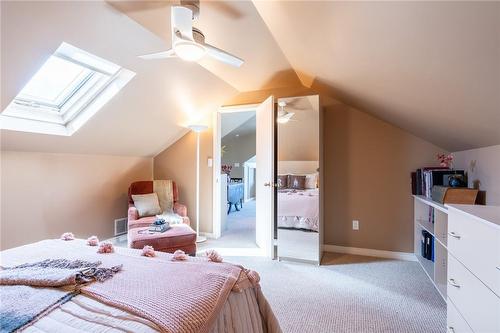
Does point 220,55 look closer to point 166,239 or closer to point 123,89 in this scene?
point 123,89

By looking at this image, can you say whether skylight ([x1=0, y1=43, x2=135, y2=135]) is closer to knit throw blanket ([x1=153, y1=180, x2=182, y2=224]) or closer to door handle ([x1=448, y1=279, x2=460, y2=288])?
knit throw blanket ([x1=153, y1=180, x2=182, y2=224])

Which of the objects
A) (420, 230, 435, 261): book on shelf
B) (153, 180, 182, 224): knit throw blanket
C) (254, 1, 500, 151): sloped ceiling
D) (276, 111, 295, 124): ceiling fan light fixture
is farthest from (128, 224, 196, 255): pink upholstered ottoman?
(420, 230, 435, 261): book on shelf

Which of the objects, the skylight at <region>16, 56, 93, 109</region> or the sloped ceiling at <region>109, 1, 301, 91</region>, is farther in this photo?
the skylight at <region>16, 56, 93, 109</region>

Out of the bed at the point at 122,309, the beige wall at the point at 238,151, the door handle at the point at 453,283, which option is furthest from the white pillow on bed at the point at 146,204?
the beige wall at the point at 238,151

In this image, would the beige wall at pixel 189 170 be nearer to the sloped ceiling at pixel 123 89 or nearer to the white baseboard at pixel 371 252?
the sloped ceiling at pixel 123 89

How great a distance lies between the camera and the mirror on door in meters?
3.06

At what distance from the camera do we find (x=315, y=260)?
301cm

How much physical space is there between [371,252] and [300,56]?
2567mm

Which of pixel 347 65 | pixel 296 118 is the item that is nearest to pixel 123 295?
pixel 347 65

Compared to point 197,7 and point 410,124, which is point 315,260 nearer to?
point 410,124

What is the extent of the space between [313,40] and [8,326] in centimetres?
228

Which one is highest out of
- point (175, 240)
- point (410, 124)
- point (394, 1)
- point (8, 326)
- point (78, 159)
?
point (394, 1)

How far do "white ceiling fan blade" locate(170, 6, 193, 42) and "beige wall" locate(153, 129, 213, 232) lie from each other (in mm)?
2471

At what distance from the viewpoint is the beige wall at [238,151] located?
857cm
